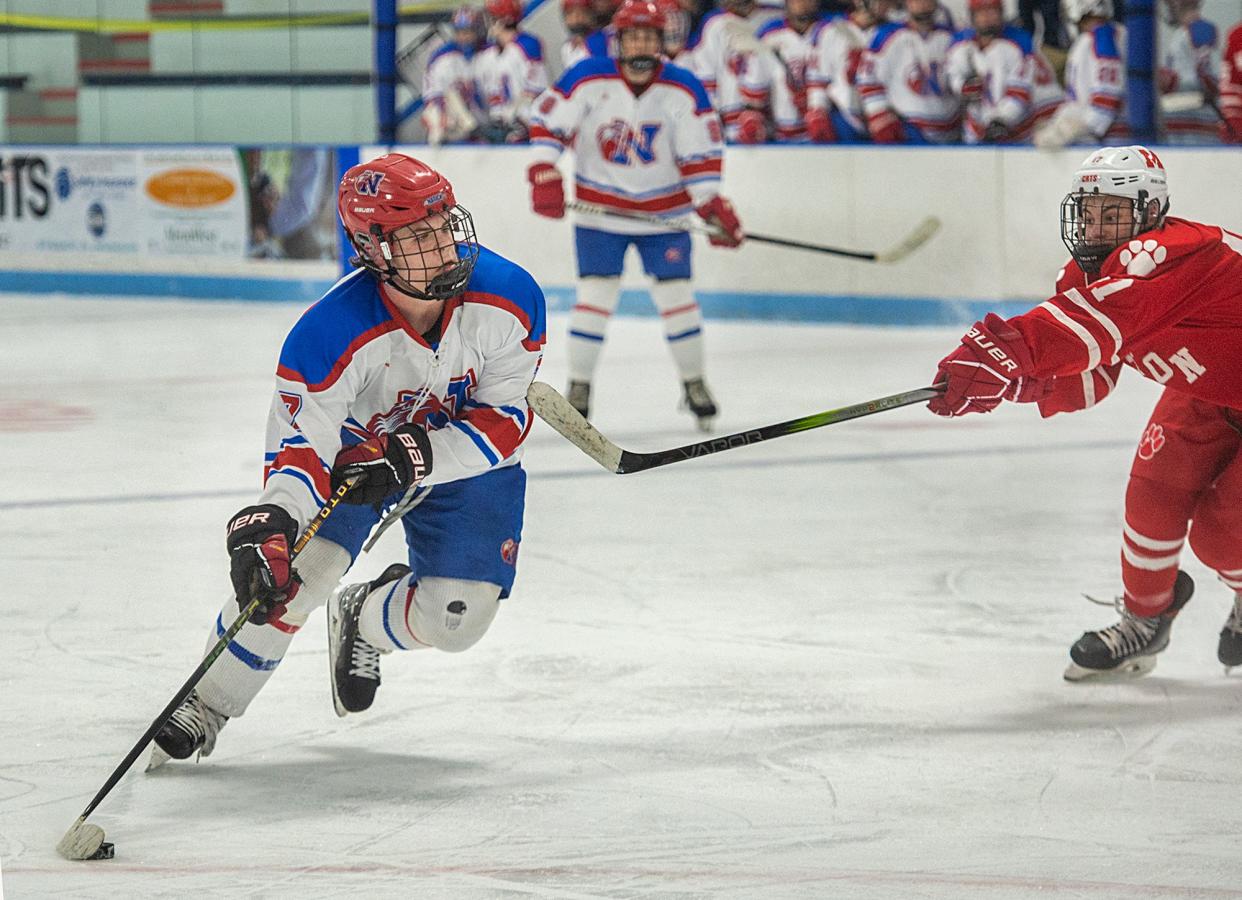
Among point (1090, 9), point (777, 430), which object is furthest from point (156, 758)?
point (1090, 9)

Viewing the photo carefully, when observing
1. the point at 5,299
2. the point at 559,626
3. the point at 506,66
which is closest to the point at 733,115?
the point at 506,66

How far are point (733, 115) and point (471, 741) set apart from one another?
6920 mm

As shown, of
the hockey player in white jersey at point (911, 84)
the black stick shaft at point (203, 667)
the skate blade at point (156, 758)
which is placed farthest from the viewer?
the hockey player in white jersey at point (911, 84)

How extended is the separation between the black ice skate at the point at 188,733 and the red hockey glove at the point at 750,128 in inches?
266

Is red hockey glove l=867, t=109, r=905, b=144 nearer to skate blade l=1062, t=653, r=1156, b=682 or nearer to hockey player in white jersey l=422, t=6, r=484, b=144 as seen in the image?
hockey player in white jersey l=422, t=6, r=484, b=144

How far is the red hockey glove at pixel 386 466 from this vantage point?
267 centimetres

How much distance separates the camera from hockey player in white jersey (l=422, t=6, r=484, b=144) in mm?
10367

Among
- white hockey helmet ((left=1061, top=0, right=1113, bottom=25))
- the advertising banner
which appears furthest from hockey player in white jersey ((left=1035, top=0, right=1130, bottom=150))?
the advertising banner

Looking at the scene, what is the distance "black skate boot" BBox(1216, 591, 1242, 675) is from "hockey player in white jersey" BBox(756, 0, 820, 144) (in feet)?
20.8

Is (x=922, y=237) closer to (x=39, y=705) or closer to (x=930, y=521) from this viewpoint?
(x=930, y=521)

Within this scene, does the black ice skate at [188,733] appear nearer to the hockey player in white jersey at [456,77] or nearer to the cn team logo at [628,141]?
the cn team logo at [628,141]

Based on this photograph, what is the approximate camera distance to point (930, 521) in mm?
4598

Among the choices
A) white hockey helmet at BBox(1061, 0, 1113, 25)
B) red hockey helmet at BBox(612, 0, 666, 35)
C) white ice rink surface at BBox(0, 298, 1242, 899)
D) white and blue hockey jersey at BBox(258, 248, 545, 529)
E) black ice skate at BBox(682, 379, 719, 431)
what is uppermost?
white hockey helmet at BBox(1061, 0, 1113, 25)

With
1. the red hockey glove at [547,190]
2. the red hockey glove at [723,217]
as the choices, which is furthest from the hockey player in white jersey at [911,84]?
the red hockey glove at [547,190]
